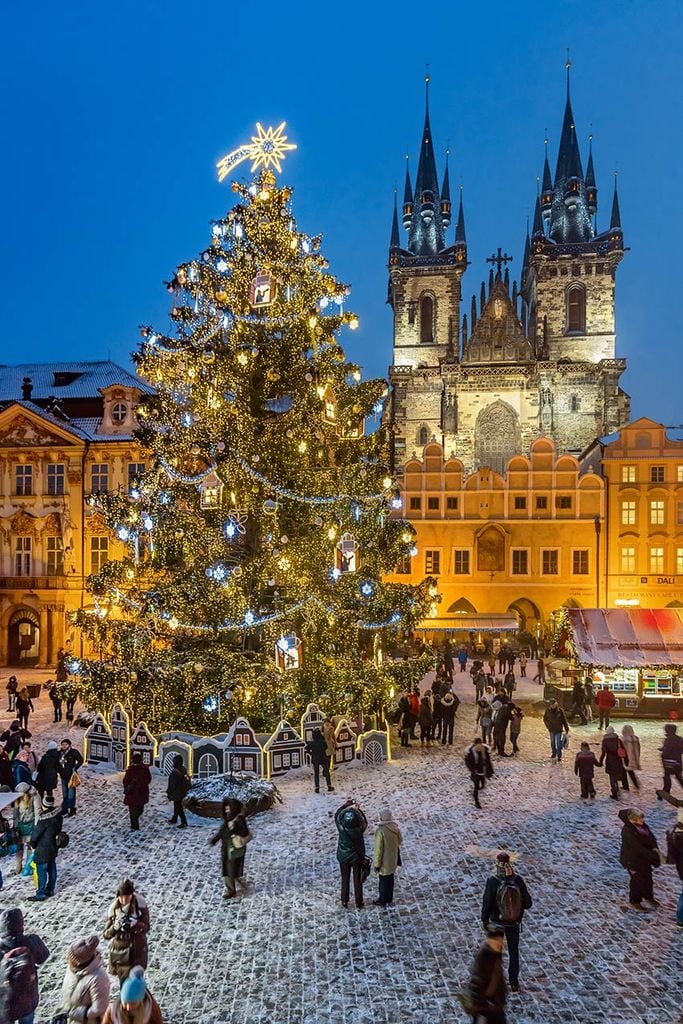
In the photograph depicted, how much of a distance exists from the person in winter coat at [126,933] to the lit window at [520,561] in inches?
1219

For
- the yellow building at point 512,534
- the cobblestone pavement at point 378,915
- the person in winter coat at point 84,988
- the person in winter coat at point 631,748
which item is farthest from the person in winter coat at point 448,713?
the yellow building at point 512,534

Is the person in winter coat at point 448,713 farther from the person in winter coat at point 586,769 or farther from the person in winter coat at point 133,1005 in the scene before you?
the person in winter coat at point 133,1005

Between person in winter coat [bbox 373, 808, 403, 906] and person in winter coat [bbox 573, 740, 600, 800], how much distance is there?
18.9ft

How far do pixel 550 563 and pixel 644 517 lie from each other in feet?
16.8

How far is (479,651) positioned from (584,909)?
24250mm

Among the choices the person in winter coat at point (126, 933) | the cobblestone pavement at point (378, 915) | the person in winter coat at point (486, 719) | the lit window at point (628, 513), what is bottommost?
the cobblestone pavement at point (378, 915)

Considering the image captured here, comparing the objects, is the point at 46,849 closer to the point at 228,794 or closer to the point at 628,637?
the point at 228,794

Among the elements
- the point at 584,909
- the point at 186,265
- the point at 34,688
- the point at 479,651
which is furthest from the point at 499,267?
the point at 584,909

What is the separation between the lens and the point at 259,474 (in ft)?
53.5

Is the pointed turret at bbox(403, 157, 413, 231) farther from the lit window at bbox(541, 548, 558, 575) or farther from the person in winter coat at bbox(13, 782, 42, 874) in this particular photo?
the person in winter coat at bbox(13, 782, 42, 874)

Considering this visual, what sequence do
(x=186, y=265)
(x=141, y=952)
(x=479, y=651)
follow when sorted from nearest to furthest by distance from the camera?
(x=141, y=952) → (x=186, y=265) → (x=479, y=651)

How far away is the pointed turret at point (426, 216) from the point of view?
5784 centimetres

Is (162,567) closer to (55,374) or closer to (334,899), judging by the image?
(334,899)

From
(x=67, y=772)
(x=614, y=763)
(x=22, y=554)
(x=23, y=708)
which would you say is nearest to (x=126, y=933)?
(x=67, y=772)
